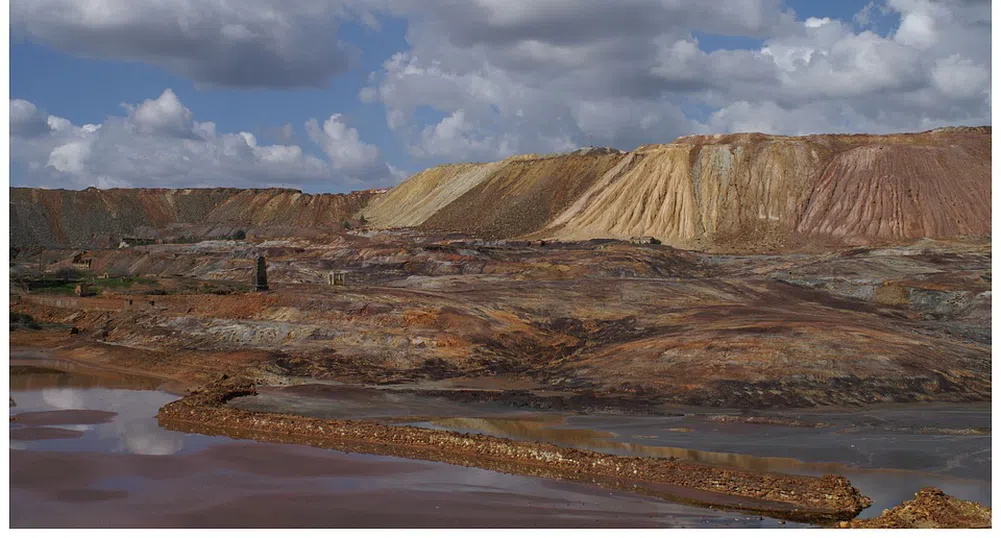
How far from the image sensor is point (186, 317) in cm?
3778

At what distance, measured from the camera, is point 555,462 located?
18.0m

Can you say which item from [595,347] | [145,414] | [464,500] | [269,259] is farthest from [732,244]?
[464,500]

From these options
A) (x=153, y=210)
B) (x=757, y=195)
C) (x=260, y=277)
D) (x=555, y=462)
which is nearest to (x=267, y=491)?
(x=555, y=462)

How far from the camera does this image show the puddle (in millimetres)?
14383

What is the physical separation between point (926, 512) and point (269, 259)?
2348 inches

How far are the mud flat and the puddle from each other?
559 millimetres

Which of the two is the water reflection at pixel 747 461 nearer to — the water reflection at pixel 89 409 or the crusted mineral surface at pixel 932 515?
the crusted mineral surface at pixel 932 515

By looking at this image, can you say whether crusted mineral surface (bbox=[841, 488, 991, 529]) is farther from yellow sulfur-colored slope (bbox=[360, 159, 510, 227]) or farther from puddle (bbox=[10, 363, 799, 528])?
yellow sulfur-colored slope (bbox=[360, 159, 510, 227])

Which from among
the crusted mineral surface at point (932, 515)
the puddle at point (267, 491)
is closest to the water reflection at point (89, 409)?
the puddle at point (267, 491)

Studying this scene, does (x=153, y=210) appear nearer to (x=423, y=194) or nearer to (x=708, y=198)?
(x=423, y=194)

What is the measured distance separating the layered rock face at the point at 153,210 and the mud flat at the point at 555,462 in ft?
310

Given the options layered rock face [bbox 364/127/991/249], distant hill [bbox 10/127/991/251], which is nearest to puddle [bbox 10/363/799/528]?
distant hill [bbox 10/127/991/251]
